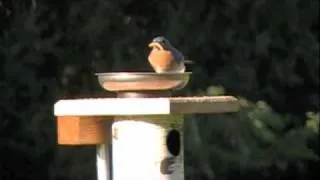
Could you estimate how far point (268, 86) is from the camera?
4809 mm

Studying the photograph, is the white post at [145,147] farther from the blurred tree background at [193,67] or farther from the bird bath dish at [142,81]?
the blurred tree background at [193,67]

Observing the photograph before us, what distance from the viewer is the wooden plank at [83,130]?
2864 millimetres

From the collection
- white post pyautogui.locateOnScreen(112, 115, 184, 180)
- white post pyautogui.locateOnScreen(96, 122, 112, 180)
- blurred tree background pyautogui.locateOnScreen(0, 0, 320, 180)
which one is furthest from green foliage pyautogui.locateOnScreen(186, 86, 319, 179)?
white post pyautogui.locateOnScreen(112, 115, 184, 180)

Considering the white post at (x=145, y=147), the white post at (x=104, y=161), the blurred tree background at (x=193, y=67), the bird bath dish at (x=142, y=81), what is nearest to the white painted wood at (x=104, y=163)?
the white post at (x=104, y=161)

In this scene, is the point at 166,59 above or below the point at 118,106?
above

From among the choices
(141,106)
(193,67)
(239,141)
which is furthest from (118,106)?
(193,67)

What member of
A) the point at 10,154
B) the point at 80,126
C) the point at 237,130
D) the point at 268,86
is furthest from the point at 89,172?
the point at 80,126

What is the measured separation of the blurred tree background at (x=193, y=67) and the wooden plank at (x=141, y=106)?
1.39 m

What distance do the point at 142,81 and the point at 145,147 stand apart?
178mm

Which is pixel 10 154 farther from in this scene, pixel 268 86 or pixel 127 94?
pixel 127 94

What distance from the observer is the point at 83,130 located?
9.40 feet

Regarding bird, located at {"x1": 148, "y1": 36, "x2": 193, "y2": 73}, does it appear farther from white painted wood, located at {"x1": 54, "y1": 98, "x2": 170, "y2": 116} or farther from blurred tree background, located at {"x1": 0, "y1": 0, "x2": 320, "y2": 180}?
blurred tree background, located at {"x1": 0, "y1": 0, "x2": 320, "y2": 180}

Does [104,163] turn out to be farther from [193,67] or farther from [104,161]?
[193,67]

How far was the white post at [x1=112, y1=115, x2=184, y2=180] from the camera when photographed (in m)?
2.79
